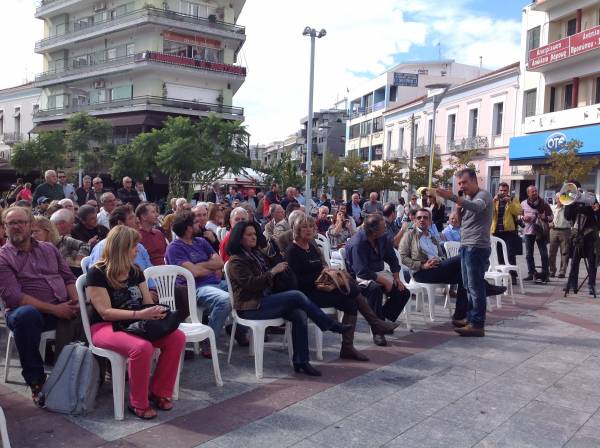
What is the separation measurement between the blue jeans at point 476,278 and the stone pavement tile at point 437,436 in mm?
2644

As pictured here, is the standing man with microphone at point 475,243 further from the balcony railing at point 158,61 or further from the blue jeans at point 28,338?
the balcony railing at point 158,61

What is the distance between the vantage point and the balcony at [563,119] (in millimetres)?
25391

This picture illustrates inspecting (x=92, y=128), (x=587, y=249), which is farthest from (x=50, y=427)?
(x=92, y=128)

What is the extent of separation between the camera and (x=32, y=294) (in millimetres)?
4664

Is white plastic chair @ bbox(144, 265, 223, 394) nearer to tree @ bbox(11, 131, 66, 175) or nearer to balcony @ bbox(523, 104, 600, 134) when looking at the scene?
balcony @ bbox(523, 104, 600, 134)

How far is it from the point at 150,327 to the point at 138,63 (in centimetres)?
3698

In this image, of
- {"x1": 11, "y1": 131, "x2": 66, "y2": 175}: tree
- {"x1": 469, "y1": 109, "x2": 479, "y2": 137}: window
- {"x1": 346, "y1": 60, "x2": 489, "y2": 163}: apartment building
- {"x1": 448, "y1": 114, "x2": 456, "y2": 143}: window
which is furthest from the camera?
{"x1": 346, "y1": 60, "x2": 489, "y2": 163}: apartment building

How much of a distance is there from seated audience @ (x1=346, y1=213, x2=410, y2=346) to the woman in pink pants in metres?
2.68

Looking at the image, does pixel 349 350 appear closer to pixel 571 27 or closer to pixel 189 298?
pixel 189 298

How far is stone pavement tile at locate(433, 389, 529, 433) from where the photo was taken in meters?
4.25

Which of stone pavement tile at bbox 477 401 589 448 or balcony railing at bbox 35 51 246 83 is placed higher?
balcony railing at bbox 35 51 246 83

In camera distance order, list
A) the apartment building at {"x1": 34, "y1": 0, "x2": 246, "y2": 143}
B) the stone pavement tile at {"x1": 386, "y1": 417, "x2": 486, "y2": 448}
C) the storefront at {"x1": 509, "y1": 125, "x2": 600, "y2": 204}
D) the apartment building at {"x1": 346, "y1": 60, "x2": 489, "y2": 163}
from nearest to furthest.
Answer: the stone pavement tile at {"x1": 386, "y1": 417, "x2": 486, "y2": 448}, the storefront at {"x1": 509, "y1": 125, "x2": 600, "y2": 204}, the apartment building at {"x1": 34, "y1": 0, "x2": 246, "y2": 143}, the apartment building at {"x1": 346, "y1": 60, "x2": 489, "y2": 163}

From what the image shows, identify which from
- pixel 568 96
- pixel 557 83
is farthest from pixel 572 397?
pixel 557 83

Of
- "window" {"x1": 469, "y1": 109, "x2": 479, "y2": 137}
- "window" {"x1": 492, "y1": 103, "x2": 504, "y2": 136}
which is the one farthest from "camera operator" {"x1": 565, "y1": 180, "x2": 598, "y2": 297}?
"window" {"x1": 469, "y1": 109, "x2": 479, "y2": 137}
